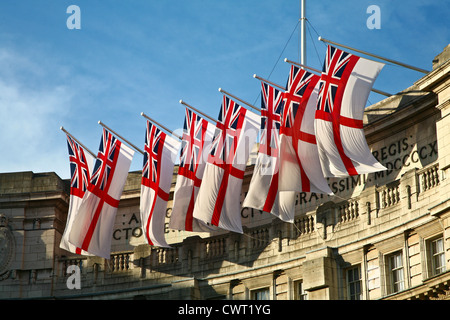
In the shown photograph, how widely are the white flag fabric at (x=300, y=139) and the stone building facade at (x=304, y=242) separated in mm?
2050

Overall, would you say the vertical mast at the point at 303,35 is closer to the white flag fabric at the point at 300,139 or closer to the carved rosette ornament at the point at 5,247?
the white flag fabric at the point at 300,139

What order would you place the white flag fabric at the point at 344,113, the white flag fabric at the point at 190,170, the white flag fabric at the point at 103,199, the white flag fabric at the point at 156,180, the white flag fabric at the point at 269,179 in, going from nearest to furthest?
the white flag fabric at the point at 344,113 < the white flag fabric at the point at 269,179 < the white flag fabric at the point at 190,170 < the white flag fabric at the point at 156,180 < the white flag fabric at the point at 103,199

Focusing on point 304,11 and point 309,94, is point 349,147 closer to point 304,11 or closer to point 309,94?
point 309,94

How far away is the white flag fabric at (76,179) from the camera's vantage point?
170ft

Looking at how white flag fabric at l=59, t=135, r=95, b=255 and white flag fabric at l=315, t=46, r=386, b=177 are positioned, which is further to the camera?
white flag fabric at l=59, t=135, r=95, b=255

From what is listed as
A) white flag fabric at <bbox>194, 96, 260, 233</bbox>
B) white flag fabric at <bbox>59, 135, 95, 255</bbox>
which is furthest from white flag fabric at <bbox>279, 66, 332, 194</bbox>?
white flag fabric at <bbox>59, 135, 95, 255</bbox>

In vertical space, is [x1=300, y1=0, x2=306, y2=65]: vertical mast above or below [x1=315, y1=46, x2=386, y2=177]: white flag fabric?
above

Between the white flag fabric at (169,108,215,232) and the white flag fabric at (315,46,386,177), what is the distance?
6914 mm

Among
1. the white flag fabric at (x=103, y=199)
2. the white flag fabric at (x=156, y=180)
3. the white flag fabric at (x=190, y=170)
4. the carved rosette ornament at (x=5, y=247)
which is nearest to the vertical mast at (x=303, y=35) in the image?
the white flag fabric at (x=190, y=170)

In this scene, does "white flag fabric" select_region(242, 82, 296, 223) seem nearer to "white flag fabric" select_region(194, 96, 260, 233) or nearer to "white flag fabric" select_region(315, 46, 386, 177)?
"white flag fabric" select_region(194, 96, 260, 233)

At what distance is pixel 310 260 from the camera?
46.2 m

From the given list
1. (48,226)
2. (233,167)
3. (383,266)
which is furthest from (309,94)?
(48,226)

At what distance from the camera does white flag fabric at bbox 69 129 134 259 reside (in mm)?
51594

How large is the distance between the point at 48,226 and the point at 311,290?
15634 mm
